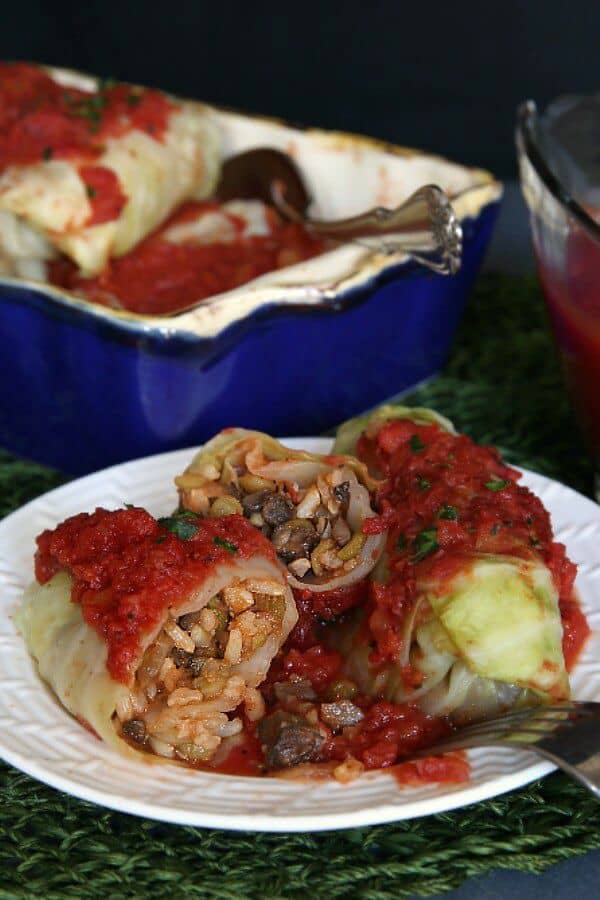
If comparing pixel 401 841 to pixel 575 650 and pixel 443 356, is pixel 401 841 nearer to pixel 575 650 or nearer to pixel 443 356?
pixel 575 650

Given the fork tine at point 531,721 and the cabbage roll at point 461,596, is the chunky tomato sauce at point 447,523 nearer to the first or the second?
the cabbage roll at point 461,596

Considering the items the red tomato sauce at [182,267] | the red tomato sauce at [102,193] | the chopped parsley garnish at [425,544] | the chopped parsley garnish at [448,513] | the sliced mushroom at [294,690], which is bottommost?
the sliced mushroom at [294,690]

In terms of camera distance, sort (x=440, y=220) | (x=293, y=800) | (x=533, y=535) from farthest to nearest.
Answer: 1. (x=440, y=220)
2. (x=533, y=535)
3. (x=293, y=800)

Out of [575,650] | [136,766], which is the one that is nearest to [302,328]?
[575,650]

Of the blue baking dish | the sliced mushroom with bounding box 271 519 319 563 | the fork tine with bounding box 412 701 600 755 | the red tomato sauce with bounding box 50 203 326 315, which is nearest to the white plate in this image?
the fork tine with bounding box 412 701 600 755

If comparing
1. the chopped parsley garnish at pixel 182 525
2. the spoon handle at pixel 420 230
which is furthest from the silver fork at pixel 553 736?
the spoon handle at pixel 420 230

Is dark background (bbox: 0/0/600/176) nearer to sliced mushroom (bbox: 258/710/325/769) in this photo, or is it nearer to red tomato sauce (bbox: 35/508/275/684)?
red tomato sauce (bbox: 35/508/275/684)

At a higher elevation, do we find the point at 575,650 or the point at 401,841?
the point at 575,650
